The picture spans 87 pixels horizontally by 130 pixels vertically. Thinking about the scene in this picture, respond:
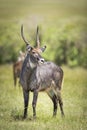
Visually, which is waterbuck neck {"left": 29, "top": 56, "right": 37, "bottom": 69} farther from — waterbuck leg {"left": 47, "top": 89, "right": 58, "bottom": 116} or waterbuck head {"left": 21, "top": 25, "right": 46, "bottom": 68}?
waterbuck leg {"left": 47, "top": 89, "right": 58, "bottom": 116}

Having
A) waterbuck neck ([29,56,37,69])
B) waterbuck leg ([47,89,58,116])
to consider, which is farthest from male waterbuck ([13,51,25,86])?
waterbuck neck ([29,56,37,69])

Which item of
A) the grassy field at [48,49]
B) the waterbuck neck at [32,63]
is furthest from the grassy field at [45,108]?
the waterbuck neck at [32,63]

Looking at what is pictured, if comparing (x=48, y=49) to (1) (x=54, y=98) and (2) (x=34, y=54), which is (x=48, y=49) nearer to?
(1) (x=54, y=98)

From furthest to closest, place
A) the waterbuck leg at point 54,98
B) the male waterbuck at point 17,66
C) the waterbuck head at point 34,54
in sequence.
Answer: the male waterbuck at point 17,66 → the waterbuck leg at point 54,98 → the waterbuck head at point 34,54

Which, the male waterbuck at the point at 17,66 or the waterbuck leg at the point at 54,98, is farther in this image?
the male waterbuck at the point at 17,66

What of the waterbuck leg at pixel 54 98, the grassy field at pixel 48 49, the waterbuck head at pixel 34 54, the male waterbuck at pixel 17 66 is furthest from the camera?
the male waterbuck at pixel 17 66

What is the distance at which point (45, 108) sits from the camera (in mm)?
6242

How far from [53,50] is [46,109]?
46.5 inches

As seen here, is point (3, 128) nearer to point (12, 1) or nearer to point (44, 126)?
point (44, 126)

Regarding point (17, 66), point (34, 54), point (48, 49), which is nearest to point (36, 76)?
point (34, 54)

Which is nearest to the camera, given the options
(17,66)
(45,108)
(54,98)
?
(45,108)

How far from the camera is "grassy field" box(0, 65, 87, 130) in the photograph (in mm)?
6004

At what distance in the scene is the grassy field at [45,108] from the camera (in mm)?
6004

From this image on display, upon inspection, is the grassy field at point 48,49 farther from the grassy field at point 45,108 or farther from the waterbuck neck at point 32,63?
the waterbuck neck at point 32,63
